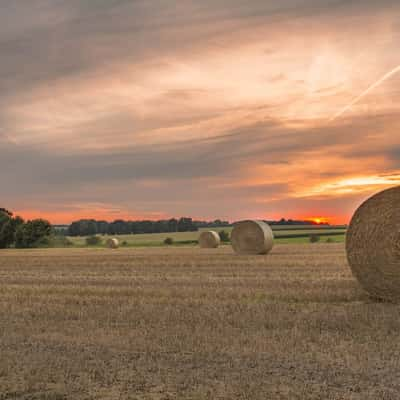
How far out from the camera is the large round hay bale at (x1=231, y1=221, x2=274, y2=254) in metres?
25.2

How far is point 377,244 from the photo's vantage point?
42.1 ft

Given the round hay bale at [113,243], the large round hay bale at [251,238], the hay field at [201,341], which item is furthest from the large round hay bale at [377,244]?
the round hay bale at [113,243]

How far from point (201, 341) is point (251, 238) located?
1740 cm

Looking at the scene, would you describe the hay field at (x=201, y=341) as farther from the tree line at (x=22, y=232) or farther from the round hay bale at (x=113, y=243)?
the tree line at (x=22, y=232)

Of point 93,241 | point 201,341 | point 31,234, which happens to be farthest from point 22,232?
point 201,341

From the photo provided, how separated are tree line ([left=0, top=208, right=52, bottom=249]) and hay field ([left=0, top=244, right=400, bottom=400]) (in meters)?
39.7

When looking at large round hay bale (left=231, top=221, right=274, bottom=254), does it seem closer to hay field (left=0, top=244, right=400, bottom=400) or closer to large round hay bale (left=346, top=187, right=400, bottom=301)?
hay field (left=0, top=244, right=400, bottom=400)

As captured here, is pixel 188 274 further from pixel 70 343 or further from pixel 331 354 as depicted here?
pixel 331 354

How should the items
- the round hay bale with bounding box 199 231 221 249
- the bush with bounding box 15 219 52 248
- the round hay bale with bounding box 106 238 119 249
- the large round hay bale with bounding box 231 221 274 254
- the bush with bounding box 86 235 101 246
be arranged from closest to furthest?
the large round hay bale with bounding box 231 221 274 254 → the round hay bale with bounding box 199 231 221 249 → the round hay bale with bounding box 106 238 119 249 → the bush with bounding box 15 219 52 248 → the bush with bounding box 86 235 101 246

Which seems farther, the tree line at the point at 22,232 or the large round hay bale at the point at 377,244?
the tree line at the point at 22,232

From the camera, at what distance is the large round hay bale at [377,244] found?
1223 centimetres

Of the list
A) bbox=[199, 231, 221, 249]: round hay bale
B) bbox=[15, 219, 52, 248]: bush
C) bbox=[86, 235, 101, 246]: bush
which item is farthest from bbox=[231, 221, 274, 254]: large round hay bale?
bbox=[15, 219, 52, 248]: bush

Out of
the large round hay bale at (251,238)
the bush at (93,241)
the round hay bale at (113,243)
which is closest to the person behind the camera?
the large round hay bale at (251,238)

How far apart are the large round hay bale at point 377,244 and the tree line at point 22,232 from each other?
43.6 metres
